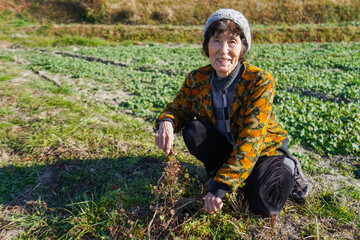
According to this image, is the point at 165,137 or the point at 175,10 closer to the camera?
the point at 165,137

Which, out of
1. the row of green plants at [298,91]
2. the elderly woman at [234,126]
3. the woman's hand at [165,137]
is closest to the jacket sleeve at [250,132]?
the elderly woman at [234,126]

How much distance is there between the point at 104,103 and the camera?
5336 mm

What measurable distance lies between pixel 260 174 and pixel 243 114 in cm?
53

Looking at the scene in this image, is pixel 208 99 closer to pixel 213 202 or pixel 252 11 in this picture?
pixel 213 202

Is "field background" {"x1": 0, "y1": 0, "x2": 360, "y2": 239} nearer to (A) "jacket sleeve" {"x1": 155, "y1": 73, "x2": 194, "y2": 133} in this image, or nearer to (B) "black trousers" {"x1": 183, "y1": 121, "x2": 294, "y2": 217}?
(B) "black trousers" {"x1": 183, "y1": 121, "x2": 294, "y2": 217}

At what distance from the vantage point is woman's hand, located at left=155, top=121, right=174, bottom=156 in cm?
225

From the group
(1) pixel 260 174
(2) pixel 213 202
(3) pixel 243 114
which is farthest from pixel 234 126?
(2) pixel 213 202

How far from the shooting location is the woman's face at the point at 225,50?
2148 mm

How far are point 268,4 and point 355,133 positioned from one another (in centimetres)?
2699

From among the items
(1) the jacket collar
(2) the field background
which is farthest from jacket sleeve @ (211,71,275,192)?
(2) the field background

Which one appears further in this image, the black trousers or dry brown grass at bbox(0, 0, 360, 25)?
dry brown grass at bbox(0, 0, 360, 25)

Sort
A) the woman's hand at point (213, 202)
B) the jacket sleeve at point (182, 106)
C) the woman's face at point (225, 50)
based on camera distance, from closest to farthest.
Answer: the woman's hand at point (213, 202), the woman's face at point (225, 50), the jacket sleeve at point (182, 106)

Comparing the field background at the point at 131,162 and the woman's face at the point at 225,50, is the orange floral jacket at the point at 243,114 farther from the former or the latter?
the field background at the point at 131,162

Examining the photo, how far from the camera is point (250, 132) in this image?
2.01 metres
